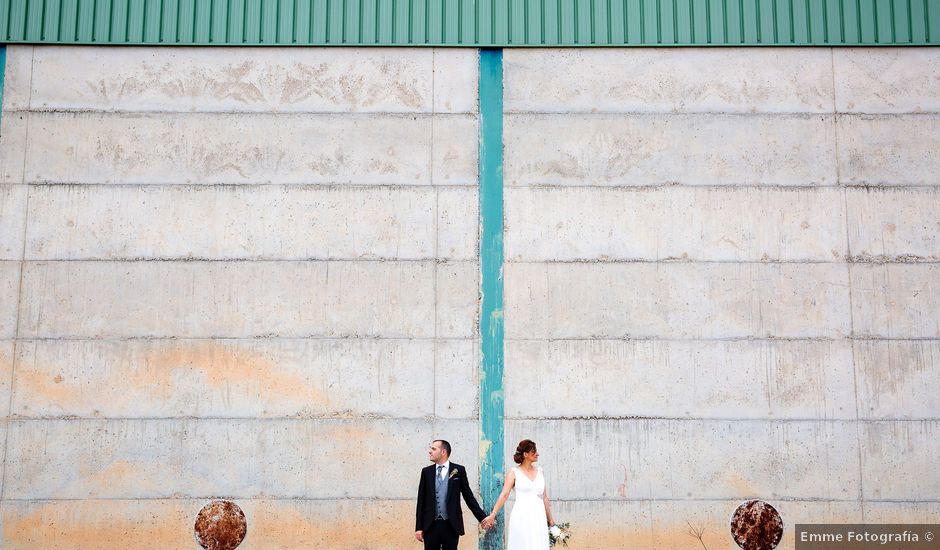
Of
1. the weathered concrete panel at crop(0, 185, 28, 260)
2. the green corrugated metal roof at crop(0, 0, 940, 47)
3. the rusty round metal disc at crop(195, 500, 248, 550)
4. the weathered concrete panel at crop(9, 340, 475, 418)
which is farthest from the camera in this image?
the green corrugated metal roof at crop(0, 0, 940, 47)

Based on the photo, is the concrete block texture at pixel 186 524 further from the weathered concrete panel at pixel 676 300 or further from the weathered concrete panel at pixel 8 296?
the weathered concrete panel at pixel 676 300

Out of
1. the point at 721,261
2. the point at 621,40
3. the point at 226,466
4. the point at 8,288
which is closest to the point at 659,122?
the point at 621,40

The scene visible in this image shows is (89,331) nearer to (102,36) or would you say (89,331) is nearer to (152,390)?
(152,390)

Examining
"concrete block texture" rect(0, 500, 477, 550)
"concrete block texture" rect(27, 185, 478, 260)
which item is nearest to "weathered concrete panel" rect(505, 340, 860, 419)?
"concrete block texture" rect(27, 185, 478, 260)

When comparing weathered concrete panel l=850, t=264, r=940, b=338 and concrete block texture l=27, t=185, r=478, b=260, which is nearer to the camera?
weathered concrete panel l=850, t=264, r=940, b=338

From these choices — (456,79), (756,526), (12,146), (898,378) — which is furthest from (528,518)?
(12,146)

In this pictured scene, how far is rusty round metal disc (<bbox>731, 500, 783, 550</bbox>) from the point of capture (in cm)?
1048

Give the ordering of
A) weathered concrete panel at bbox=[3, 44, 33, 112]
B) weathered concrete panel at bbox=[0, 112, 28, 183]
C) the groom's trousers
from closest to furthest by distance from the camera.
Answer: the groom's trousers
weathered concrete panel at bbox=[0, 112, 28, 183]
weathered concrete panel at bbox=[3, 44, 33, 112]

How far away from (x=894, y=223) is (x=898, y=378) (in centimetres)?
200

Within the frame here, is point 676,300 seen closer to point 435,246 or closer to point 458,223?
point 458,223

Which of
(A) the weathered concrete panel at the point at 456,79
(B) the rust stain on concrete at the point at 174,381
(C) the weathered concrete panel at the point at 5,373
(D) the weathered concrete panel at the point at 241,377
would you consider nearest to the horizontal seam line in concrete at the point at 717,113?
(A) the weathered concrete panel at the point at 456,79

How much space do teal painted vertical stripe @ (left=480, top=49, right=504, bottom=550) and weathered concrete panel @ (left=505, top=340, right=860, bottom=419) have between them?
0.75 feet

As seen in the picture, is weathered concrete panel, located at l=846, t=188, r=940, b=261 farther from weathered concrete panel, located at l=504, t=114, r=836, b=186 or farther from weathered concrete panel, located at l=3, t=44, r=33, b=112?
weathered concrete panel, located at l=3, t=44, r=33, b=112

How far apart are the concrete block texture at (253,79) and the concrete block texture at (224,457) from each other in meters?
4.14
